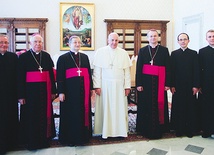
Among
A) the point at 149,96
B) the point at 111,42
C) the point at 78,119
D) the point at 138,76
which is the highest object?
the point at 111,42

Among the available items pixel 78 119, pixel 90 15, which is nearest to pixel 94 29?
pixel 90 15

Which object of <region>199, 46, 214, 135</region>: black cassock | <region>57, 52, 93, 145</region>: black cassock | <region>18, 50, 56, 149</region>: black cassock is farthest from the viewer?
<region>199, 46, 214, 135</region>: black cassock

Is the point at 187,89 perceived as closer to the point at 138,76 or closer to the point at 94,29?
the point at 138,76

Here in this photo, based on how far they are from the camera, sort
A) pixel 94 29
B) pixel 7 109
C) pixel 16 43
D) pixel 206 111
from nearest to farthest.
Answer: pixel 7 109, pixel 206 111, pixel 16 43, pixel 94 29

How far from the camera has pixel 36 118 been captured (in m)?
3.72

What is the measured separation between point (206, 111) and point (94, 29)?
214 inches

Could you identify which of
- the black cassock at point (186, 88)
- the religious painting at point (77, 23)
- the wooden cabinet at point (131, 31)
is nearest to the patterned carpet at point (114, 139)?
the black cassock at point (186, 88)

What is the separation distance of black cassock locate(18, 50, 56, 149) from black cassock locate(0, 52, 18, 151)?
10 cm

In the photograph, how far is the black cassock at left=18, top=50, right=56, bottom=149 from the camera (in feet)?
12.1

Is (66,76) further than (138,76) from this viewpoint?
No

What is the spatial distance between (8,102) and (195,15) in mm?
6250

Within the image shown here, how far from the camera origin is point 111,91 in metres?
4.09

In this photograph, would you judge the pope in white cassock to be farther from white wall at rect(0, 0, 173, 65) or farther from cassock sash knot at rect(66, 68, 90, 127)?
white wall at rect(0, 0, 173, 65)

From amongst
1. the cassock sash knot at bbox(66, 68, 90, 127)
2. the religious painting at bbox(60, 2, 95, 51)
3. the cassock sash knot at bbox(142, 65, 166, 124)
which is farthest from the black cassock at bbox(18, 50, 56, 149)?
the religious painting at bbox(60, 2, 95, 51)
